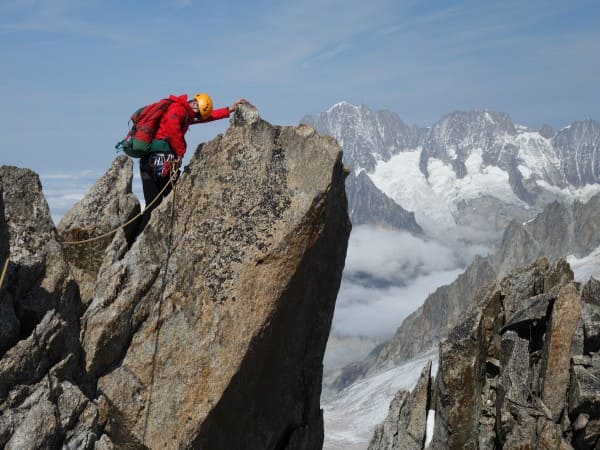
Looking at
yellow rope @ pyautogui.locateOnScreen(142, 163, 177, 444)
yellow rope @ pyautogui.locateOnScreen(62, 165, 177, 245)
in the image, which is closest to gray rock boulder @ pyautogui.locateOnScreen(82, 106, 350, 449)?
yellow rope @ pyautogui.locateOnScreen(142, 163, 177, 444)

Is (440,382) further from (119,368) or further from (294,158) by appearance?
(119,368)

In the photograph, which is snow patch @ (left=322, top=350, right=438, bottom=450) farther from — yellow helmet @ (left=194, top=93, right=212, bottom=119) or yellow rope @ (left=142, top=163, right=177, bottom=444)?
yellow rope @ (left=142, top=163, right=177, bottom=444)

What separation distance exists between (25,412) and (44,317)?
2.28 m

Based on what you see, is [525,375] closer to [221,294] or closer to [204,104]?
[221,294]

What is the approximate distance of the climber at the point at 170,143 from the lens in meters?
21.2

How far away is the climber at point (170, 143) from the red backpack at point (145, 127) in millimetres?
133

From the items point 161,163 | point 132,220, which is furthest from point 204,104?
point 132,220

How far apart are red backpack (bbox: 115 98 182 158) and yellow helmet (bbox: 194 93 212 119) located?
0.91 meters

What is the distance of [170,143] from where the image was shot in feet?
69.8

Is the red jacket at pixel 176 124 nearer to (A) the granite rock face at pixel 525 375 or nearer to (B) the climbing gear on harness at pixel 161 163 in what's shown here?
(B) the climbing gear on harness at pixel 161 163

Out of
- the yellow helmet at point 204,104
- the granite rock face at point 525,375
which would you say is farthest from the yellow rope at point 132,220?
the granite rock face at point 525,375

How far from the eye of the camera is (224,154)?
20969 mm

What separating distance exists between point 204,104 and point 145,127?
2008 millimetres

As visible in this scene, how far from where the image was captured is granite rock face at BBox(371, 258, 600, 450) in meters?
24.6
